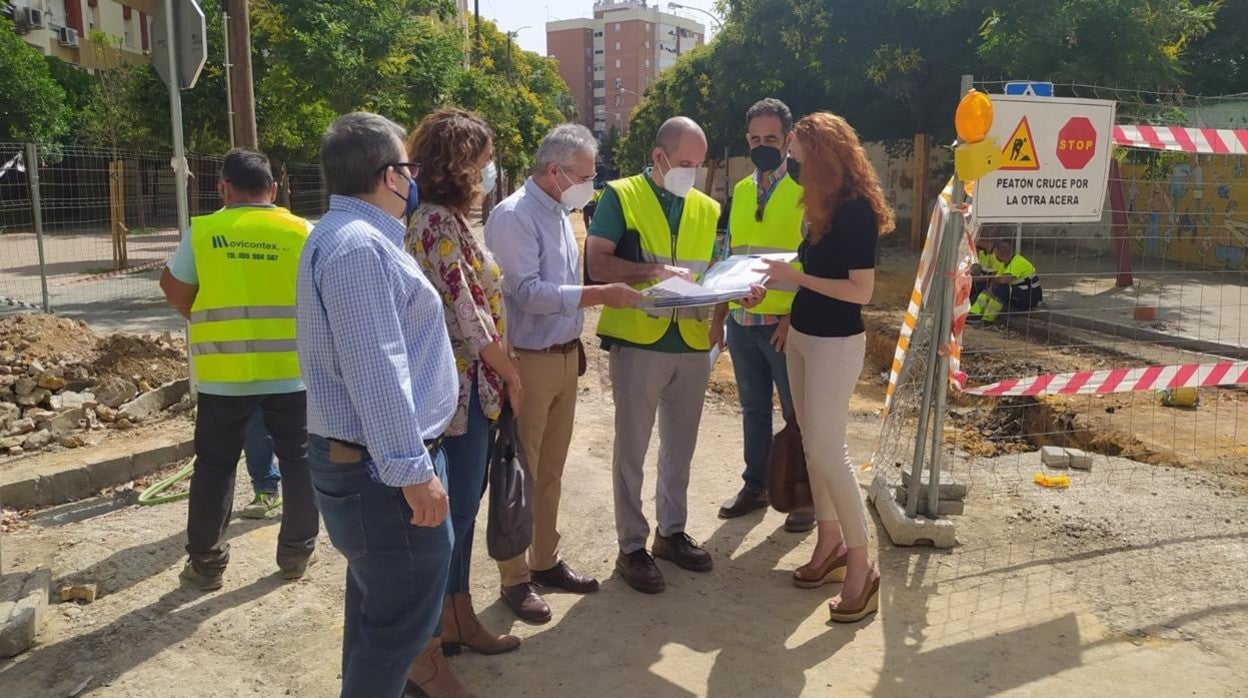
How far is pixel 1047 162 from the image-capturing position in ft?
14.7

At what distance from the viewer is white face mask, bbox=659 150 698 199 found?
4059 millimetres

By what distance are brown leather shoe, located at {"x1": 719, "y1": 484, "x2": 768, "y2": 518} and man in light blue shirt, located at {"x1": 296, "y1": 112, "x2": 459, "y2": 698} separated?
2727mm

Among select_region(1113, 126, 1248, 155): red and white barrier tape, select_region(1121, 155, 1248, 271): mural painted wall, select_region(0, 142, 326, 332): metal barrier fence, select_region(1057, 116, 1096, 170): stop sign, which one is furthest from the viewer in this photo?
select_region(1121, 155, 1248, 271): mural painted wall

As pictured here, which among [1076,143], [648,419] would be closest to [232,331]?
[648,419]

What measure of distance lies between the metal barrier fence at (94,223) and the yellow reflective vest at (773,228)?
818cm

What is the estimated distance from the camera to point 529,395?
3801mm

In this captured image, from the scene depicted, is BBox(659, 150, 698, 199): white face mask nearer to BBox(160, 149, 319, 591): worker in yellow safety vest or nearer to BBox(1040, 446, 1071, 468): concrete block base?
BBox(160, 149, 319, 591): worker in yellow safety vest

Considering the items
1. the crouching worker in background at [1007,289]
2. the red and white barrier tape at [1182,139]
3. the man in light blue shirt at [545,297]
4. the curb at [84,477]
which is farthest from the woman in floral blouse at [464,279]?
the crouching worker in background at [1007,289]

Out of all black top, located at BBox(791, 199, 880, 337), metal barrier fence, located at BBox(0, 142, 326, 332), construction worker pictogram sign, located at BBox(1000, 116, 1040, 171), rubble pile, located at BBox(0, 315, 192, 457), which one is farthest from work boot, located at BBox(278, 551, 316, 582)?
metal barrier fence, located at BBox(0, 142, 326, 332)

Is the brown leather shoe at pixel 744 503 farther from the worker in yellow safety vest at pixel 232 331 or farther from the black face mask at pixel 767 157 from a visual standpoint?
the worker in yellow safety vest at pixel 232 331

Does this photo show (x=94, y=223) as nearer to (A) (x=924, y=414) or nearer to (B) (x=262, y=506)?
(B) (x=262, y=506)

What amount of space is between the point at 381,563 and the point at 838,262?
2144 millimetres

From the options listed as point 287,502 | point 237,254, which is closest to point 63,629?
point 287,502

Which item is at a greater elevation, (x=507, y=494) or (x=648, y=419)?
(x=648, y=419)
